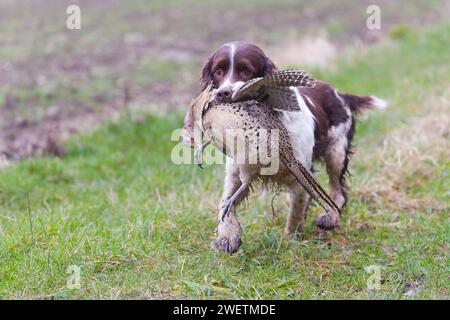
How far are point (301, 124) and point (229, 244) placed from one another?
0.83 m

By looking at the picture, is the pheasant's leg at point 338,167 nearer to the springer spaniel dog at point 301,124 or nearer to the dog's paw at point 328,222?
the springer spaniel dog at point 301,124

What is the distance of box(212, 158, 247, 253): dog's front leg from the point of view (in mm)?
4309

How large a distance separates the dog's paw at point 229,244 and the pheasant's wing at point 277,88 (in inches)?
35.9

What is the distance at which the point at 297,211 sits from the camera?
A: 4.62 meters

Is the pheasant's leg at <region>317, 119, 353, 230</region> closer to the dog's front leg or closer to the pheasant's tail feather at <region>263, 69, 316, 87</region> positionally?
the dog's front leg

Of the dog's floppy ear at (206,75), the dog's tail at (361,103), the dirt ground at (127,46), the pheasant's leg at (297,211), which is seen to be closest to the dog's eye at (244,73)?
the dog's floppy ear at (206,75)

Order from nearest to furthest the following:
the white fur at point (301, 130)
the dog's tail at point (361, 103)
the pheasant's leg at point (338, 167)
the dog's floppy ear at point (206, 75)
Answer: the white fur at point (301, 130)
the dog's floppy ear at point (206, 75)
the pheasant's leg at point (338, 167)
the dog's tail at point (361, 103)

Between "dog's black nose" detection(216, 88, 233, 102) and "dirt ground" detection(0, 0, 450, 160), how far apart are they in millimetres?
3627

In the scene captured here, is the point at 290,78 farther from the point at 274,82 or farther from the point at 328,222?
the point at 328,222

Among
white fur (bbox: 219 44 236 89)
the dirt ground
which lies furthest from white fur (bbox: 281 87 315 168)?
the dirt ground

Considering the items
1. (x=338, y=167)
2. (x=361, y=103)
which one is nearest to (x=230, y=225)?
(x=338, y=167)

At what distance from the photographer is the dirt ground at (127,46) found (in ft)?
28.6
